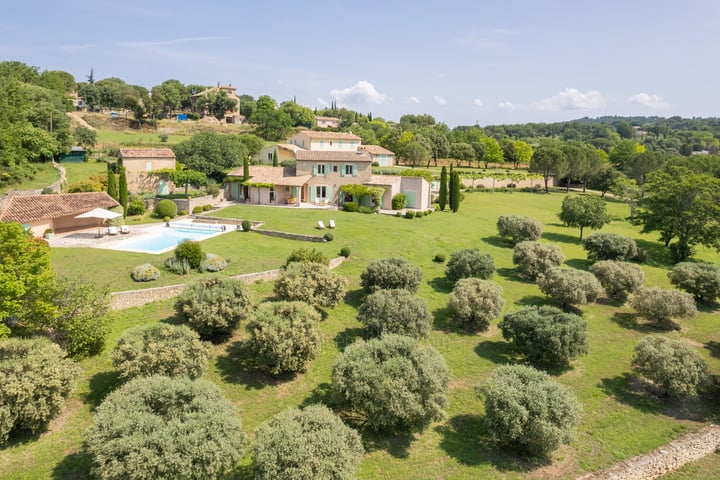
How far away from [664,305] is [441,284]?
514 inches

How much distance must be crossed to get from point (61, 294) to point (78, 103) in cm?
12299

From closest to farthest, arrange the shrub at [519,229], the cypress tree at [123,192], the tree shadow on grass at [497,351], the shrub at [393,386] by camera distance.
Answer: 1. the shrub at [393,386]
2. the tree shadow on grass at [497,351]
3. the shrub at [519,229]
4. the cypress tree at [123,192]

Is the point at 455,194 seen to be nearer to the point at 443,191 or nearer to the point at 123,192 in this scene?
the point at 443,191

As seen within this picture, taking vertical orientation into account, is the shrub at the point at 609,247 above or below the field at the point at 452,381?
above

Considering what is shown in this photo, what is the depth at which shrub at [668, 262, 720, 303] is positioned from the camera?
2884 centimetres

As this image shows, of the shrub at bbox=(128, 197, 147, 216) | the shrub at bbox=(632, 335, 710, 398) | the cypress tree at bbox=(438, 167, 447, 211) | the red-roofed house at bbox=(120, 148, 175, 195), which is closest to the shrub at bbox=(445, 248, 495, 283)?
the shrub at bbox=(632, 335, 710, 398)

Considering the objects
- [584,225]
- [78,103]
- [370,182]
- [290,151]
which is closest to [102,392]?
[370,182]

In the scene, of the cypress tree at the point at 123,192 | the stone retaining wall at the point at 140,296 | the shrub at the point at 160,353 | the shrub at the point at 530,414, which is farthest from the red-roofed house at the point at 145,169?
the shrub at the point at 530,414

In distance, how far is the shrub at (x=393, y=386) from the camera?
49.1 feet

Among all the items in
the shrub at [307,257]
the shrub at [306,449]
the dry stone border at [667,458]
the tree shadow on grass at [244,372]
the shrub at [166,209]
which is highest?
the shrub at [166,209]

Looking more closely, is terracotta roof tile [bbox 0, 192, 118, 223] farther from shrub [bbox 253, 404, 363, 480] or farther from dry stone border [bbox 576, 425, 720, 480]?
dry stone border [bbox 576, 425, 720, 480]

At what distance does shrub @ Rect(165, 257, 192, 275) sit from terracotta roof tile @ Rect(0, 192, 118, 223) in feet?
40.0

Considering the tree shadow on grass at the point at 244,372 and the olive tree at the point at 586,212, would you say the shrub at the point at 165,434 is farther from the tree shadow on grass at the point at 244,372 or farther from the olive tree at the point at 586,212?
the olive tree at the point at 586,212

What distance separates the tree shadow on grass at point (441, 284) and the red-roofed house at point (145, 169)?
118ft
